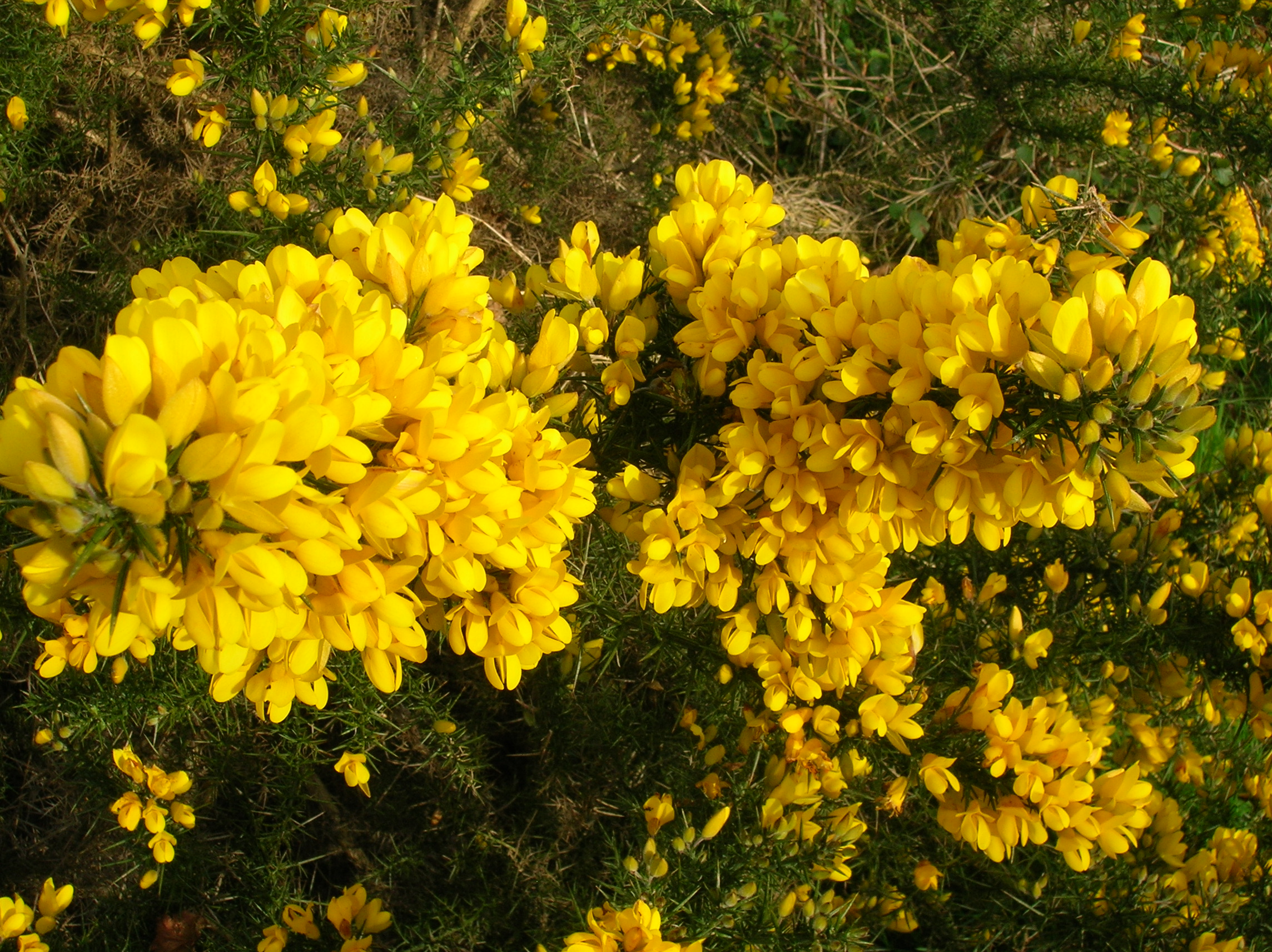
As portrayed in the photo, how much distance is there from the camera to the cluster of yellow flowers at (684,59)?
2.94 metres

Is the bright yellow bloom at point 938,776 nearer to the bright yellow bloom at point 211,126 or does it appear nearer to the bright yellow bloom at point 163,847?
the bright yellow bloom at point 163,847

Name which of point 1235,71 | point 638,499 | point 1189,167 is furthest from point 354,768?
point 1235,71

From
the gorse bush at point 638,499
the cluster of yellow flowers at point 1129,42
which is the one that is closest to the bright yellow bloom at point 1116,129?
the gorse bush at point 638,499

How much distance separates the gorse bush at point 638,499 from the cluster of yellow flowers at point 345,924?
1 centimetres

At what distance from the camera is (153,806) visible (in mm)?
1790

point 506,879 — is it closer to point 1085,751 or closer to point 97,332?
point 1085,751

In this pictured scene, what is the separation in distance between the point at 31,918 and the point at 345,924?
662 millimetres

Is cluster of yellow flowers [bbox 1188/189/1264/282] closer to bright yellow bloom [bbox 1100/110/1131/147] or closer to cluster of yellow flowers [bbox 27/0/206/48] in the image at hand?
bright yellow bloom [bbox 1100/110/1131/147]

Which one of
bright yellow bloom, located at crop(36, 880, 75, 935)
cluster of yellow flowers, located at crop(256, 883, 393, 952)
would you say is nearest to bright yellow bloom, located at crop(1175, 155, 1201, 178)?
cluster of yellow flowers, located at crop(256, 883, 393, 952)

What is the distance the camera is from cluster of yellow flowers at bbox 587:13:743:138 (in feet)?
9.65

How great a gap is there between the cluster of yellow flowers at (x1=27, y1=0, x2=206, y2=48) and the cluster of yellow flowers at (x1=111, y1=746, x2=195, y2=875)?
1.46 meters

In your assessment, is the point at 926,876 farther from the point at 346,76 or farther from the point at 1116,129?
the point at 1116,129

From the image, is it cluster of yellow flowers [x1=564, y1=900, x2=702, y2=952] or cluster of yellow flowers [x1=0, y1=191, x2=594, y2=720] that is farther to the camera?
cluster of yellow flowers [x1=564, y1=900, x2=702, y2=952]

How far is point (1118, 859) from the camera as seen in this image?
1989mm
